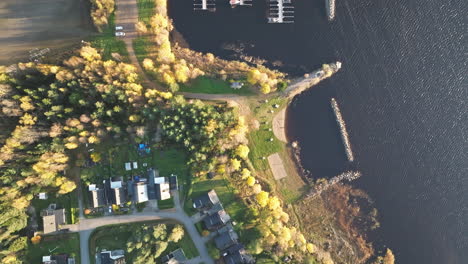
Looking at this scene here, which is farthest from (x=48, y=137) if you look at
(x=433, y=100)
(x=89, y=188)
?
(x=433, y=100)

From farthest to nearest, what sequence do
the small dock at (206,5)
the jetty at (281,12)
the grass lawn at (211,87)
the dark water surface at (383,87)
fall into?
the dark water surface at (383,87), the jetty at (281,12), the small dock at (206,5), the grass lawn at (211,87)

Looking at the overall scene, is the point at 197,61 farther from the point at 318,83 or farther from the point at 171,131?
the point at 318,83

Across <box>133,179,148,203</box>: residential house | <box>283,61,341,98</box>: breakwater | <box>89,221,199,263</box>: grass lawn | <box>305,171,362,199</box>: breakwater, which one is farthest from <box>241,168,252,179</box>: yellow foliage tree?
<box>133,179,148,203</box>: residential house

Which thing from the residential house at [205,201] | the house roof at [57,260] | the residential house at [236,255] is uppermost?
the residential house at [205,201]

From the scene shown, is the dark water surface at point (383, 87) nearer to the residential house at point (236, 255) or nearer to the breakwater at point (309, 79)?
the breakwater at point (309, 79)

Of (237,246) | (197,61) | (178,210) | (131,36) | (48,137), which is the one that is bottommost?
(237,246)

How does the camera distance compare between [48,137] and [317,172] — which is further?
[317,172]

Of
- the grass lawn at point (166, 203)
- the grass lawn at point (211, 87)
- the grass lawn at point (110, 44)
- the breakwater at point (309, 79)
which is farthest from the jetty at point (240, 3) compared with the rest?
the grass lawn at point (166, 203)

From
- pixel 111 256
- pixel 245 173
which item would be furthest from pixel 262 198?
pixel 111 256
